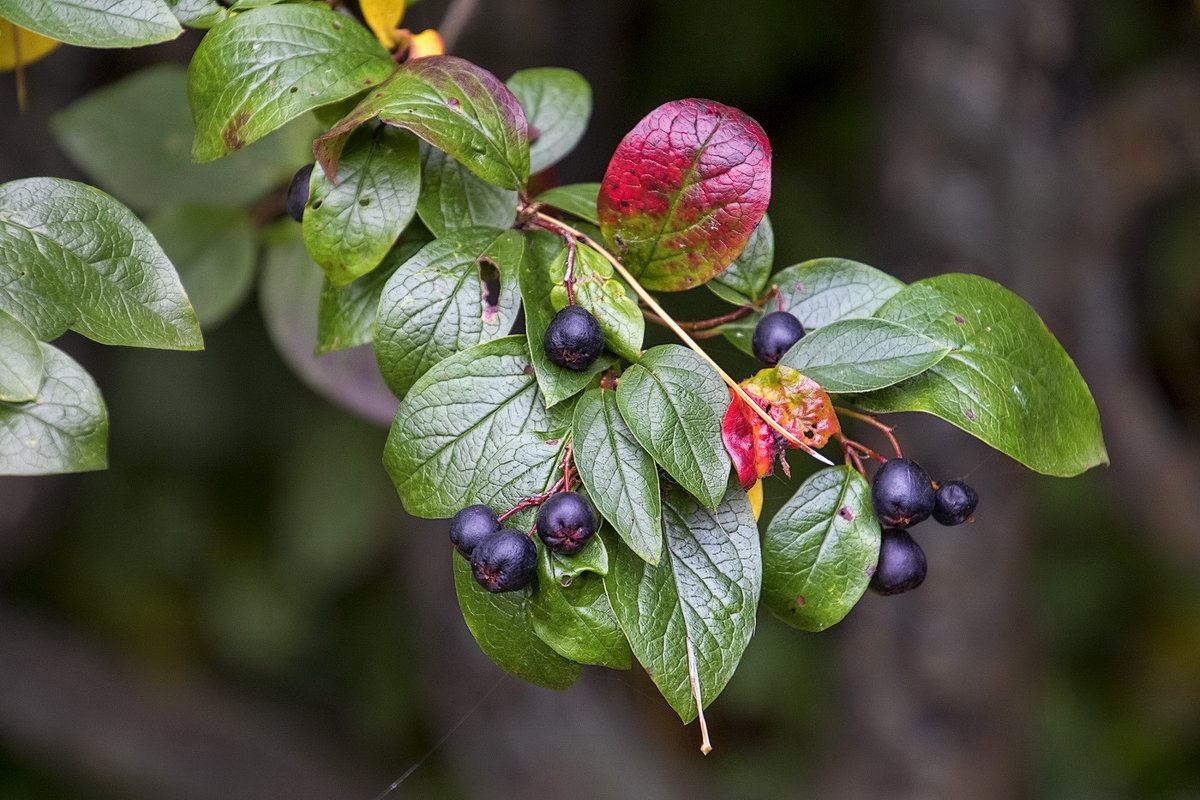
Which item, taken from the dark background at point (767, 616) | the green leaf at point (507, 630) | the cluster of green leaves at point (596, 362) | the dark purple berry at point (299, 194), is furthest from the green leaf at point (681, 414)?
the dark background at point (767, 616)

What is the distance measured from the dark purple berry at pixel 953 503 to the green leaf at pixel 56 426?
407 millimetres

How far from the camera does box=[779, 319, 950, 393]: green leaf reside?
0.45 metres

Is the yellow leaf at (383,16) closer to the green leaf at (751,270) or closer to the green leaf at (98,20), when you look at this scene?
the green leaf at (98,20)

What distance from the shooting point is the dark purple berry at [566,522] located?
427 millimetres

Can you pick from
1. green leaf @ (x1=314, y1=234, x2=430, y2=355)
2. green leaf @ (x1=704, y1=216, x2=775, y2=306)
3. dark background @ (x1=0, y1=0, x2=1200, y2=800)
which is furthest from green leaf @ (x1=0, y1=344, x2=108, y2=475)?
dark background @ (x1=0, y1=0, x2=1200, y2=800)

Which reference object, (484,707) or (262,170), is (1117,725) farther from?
(262,170)

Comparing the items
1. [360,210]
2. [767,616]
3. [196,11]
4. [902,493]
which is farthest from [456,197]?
[767,616]

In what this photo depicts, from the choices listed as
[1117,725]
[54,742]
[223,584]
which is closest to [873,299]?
[223,584]

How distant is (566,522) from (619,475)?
1.2 inches

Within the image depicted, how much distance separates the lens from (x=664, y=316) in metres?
0.48

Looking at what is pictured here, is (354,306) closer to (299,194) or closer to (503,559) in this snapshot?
(299,194)

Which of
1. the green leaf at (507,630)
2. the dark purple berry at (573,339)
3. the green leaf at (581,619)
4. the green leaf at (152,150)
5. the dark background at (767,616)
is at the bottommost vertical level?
the dark background at (767,616)

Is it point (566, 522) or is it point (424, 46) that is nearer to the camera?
point (566, 522)

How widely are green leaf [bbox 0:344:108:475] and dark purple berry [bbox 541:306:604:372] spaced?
22cm
